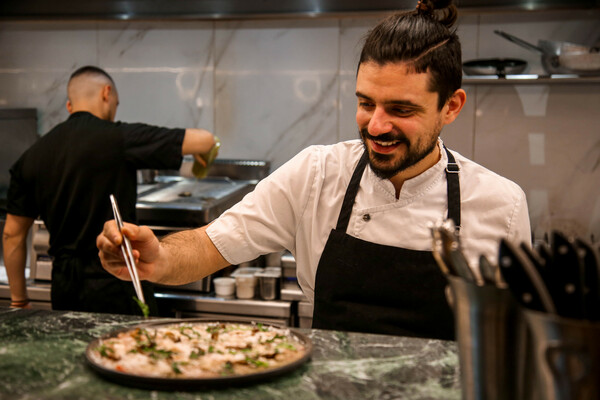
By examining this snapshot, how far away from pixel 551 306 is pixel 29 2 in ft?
12.3

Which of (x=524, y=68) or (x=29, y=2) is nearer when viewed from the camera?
(x=524, y=68)

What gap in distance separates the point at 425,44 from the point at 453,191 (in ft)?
1.34

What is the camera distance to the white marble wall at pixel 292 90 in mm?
3498

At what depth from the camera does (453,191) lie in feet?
5.91

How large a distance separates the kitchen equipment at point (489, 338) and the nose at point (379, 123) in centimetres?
74

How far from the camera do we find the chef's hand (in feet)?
4.49

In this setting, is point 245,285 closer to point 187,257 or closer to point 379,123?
point 187,257

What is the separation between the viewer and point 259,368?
1.16 m

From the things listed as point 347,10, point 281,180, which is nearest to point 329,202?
point 281,180

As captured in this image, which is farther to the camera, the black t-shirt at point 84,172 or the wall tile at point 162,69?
the wall tile at point 162,69

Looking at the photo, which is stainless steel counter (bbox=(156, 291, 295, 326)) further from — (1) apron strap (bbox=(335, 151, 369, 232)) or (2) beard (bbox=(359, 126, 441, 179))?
(2) beard (bbox=(359, 126, 441, 179))

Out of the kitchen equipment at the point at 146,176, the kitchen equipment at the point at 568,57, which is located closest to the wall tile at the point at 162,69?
the kitchen equipment at the point at 146,176

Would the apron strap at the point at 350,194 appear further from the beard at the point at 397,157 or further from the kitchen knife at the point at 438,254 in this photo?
the kitchen knife at the point at 438,254

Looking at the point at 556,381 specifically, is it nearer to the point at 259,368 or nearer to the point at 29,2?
the point at 259,368
